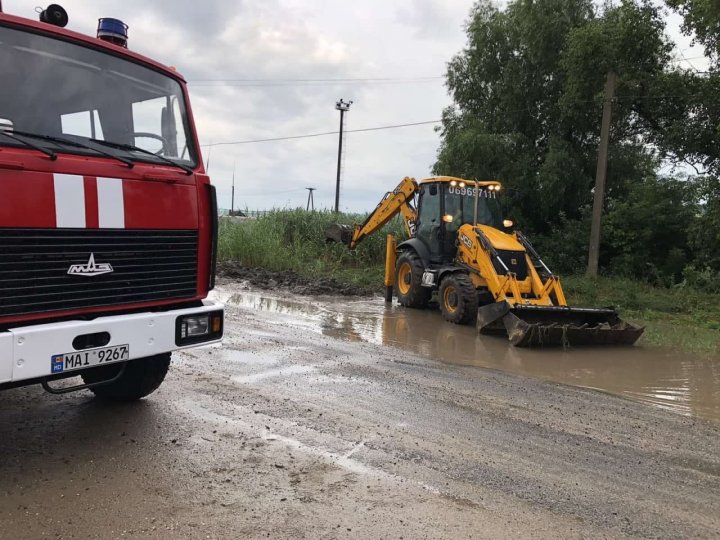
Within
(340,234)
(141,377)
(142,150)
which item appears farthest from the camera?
(340,234)

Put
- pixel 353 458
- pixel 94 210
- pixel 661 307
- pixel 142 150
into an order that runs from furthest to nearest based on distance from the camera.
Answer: pixel 661 307
pixel 142 150
pixel 353 458
pixel 94 210

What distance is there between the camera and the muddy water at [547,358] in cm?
626

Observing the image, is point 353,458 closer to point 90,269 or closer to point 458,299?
point 90,269

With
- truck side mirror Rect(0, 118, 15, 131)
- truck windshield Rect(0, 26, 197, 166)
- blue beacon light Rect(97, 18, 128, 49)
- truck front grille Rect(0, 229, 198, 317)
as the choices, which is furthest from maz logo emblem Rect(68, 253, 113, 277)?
blue beacon light Rect(97, 18, 128, 49)

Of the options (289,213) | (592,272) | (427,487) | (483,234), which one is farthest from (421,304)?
(289,213)

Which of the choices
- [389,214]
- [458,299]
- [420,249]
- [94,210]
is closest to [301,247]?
[389,214]

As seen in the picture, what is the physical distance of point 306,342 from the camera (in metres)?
7.77

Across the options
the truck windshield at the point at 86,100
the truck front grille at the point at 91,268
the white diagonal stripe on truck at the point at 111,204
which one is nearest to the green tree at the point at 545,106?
the truck windshield at the point at 86,100

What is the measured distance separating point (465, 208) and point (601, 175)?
21.6 ft

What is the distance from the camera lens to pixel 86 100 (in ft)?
13.0

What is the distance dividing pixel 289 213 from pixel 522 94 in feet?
30.7

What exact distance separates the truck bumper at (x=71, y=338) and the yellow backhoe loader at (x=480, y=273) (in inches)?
219

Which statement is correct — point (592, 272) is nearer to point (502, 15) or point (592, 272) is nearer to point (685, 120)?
point (685, 120)

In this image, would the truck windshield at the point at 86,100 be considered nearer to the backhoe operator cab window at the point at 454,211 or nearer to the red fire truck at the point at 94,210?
the red fire truck at the point at 94,210
